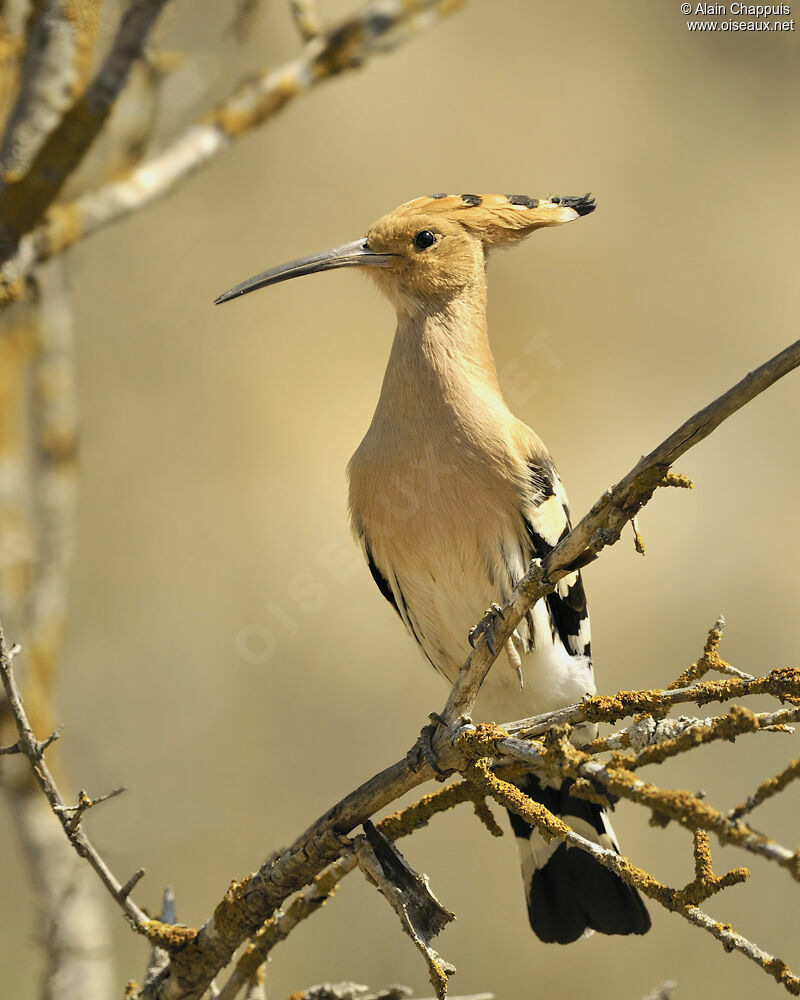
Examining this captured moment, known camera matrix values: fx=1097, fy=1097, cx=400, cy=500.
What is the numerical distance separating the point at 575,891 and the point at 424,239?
1.30m

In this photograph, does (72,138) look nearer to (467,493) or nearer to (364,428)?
(467,493)

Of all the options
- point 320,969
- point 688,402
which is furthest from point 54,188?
point 688,402

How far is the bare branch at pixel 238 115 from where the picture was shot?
2.52 meters

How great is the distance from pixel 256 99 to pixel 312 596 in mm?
2381

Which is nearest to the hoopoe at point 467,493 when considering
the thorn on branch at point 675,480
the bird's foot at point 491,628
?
the bird's foot at point 491,628

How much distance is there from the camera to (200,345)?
5.55m

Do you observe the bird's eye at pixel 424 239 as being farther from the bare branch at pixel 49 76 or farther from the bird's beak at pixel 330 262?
the bare branch at pixel 49 76

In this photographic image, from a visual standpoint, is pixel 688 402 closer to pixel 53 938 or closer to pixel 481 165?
pixel 481 165

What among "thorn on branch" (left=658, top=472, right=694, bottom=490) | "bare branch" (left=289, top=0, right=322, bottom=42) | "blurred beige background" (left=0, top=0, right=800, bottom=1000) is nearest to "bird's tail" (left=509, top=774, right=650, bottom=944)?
"thorn on branch" (left=658, top=472, right=694, bottom=490)

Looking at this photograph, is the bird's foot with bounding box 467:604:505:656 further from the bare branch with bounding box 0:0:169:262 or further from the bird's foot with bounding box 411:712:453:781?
the bare branch with bounding box 0:0:169:262

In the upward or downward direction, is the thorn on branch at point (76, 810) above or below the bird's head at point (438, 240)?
below

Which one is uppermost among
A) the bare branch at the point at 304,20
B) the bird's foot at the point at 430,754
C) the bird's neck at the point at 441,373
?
the bare branch at the point at 304,20

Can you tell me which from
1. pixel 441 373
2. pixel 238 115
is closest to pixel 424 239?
pixel 441 373

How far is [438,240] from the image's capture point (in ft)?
7.18
